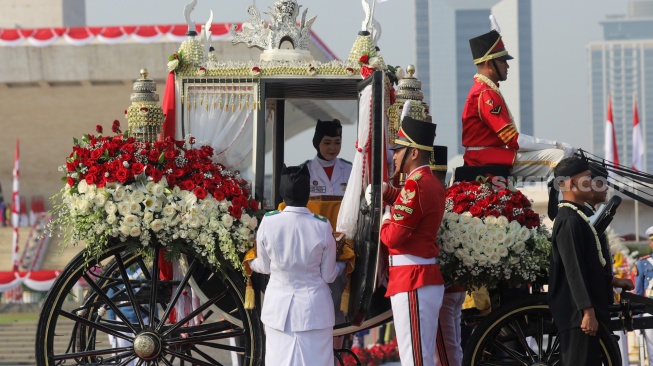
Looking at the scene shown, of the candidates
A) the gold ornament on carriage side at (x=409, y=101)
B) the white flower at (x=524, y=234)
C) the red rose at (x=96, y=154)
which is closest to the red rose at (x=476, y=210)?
the white flower at (x=524, y=234)

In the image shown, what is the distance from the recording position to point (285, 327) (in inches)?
266

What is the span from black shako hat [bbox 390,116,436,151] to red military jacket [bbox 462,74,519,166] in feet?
2.64

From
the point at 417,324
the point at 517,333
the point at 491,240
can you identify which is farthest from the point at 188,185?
the point at 517,333

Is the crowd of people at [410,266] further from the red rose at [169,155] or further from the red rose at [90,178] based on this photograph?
the red rose at [90,178]

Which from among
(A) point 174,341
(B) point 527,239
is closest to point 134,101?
(A) point 174,341

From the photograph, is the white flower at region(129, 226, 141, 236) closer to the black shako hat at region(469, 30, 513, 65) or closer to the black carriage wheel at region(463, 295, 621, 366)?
the black carriage wheel at region(463, 295, 621, 366)

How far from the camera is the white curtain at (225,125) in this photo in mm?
7742

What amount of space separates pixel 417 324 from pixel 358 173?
1122 millimetres

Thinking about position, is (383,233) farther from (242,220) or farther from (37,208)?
(37,208)

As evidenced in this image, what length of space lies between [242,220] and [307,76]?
3.80 ft

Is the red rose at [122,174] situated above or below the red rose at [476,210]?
above

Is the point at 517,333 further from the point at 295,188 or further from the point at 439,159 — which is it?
the point at 295,188

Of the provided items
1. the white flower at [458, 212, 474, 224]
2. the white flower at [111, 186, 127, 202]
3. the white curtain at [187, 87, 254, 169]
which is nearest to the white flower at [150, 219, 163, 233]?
the white flower at [111, 186, 127, 202]

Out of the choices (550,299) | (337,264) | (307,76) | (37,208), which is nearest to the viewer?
(550,299)
